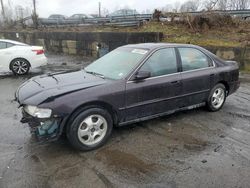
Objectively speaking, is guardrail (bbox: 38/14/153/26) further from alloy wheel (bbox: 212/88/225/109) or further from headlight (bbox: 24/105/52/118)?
headlight (bbox: 24/105/52/118)

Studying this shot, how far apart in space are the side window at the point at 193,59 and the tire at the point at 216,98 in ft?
1.89

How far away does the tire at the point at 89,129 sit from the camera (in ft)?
12.2

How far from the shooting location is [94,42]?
14.7 meters

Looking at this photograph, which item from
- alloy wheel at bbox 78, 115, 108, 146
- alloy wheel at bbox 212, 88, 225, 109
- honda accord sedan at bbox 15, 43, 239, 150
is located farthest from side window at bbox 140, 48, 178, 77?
alloy wheel at bbox 212, 88, 225, 109

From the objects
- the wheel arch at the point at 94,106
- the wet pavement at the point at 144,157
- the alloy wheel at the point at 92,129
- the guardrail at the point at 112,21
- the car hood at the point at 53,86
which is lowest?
the wet pavement at the point at 144,157

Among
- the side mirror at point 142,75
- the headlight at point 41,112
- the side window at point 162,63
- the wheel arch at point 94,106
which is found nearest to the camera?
the headlight at point 41,112

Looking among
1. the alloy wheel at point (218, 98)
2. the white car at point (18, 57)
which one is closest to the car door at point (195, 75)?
the alloy wheel at point (218, 98)

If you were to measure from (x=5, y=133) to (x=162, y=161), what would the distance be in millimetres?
2800

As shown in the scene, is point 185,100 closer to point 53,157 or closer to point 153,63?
point 153,63

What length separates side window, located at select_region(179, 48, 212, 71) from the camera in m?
4.95

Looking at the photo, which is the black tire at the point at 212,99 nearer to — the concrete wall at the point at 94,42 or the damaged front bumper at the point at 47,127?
the damaged front bumper at the point at 47,127

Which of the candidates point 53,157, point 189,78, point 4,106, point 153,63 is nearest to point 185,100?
point 189,78

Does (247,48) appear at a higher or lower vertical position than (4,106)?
higher

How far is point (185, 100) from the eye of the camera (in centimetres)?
494
